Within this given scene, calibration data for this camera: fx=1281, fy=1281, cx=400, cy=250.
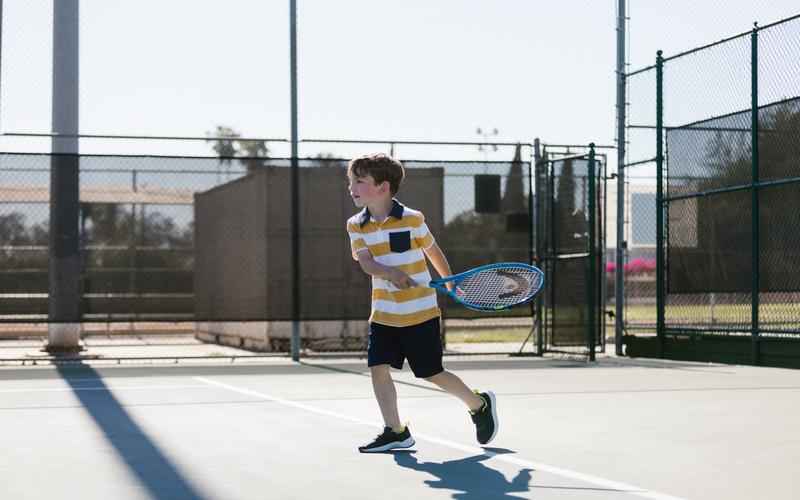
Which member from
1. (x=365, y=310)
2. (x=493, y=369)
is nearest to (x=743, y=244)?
(x=493, y=369)

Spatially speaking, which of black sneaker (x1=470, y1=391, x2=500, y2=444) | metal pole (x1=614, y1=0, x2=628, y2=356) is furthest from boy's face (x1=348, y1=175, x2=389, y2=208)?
metal pole (x1=614, y1=0, x2=628, y2=356)

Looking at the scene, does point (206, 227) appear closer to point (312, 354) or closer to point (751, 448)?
point (312, 354)

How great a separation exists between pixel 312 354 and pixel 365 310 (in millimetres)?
940

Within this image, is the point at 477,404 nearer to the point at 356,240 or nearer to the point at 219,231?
the point at 356,240

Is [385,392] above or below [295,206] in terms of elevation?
below

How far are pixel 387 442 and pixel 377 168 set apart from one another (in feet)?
4.33

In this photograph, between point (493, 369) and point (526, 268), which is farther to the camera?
point (493, 369)

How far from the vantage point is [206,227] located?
13180 millimetres

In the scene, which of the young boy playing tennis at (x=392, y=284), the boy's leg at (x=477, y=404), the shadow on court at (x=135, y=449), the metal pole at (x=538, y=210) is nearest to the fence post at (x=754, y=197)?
the metal pole at (x=538, y=210)

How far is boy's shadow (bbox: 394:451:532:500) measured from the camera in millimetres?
4980

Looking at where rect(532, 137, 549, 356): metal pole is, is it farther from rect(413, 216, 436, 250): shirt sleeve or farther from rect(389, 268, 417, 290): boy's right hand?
rect(389, 268, 417, 290): boy's right hand

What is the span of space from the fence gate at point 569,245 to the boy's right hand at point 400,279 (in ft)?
28.1

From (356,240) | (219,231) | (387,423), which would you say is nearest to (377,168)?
(356,240)

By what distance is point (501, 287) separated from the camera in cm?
622
